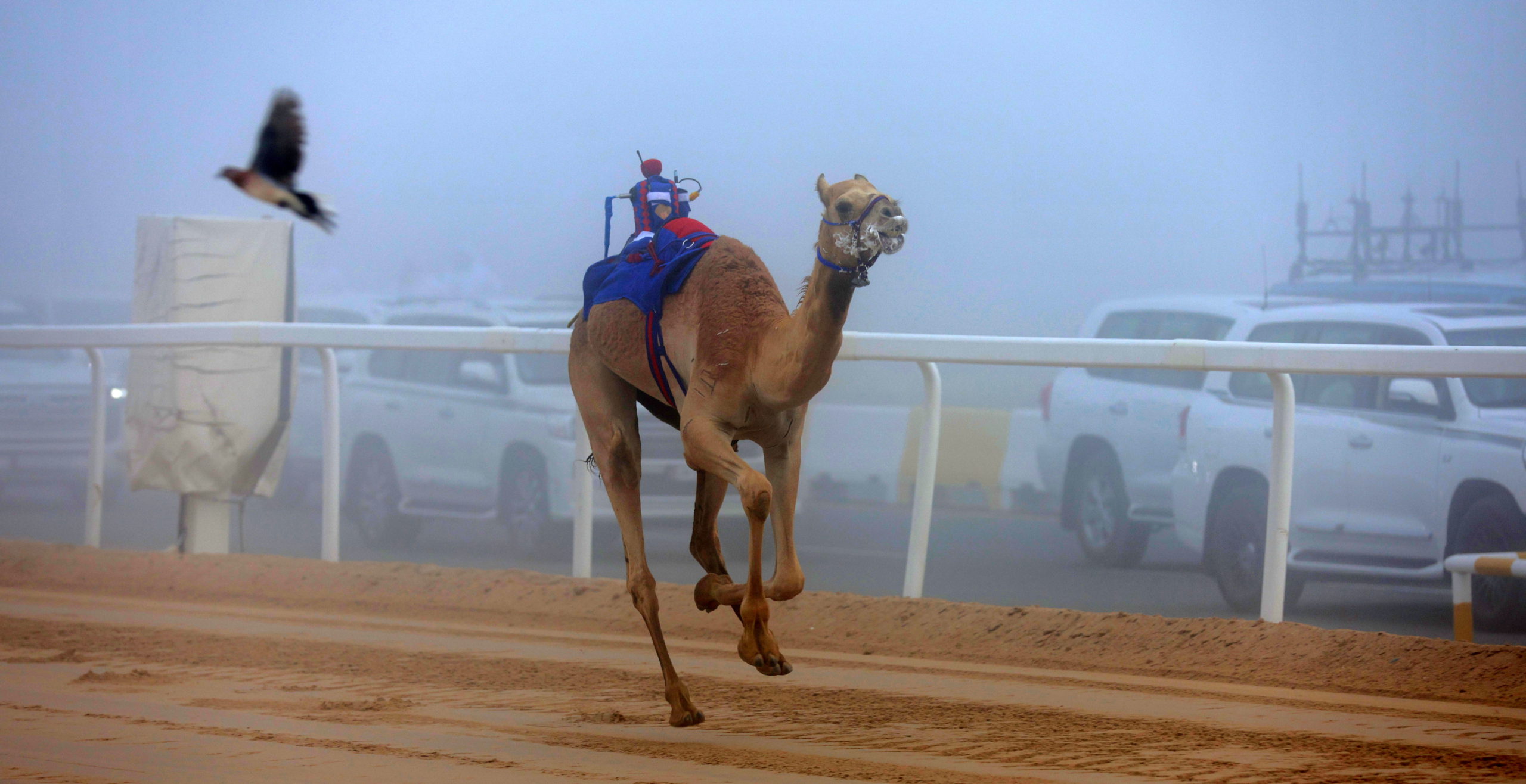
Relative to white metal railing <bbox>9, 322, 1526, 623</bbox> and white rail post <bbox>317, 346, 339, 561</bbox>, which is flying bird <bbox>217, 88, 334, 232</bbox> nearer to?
white metal railing <bbox>9, 322, 1526, 623</bbox>

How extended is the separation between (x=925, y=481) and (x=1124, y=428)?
3189 millimetres

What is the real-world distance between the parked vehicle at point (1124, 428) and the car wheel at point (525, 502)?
→ 3.84 meters

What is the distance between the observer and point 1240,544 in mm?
8758

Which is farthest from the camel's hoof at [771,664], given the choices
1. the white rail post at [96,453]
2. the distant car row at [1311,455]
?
the white rail post at [96,453]

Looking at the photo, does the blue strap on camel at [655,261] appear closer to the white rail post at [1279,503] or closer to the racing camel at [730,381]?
the racing camel at [730,381]

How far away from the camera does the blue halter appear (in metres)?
4.75

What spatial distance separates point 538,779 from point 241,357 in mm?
6861

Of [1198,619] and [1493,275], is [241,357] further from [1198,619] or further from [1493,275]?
[1493,275]

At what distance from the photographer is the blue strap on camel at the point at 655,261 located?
18.8ft

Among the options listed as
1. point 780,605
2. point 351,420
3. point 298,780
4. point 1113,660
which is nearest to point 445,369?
point 351,420

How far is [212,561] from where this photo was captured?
982 cm

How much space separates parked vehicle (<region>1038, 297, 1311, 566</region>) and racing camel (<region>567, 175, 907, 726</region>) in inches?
179

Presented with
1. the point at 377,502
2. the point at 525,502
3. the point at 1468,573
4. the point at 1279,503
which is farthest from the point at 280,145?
the point at 377,502

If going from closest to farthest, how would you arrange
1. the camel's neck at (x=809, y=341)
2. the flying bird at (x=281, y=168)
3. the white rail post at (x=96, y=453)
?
the flying bird at (x=281, y=168) → the camel's neck at (x=809, y=341) → the white rail post at (x=96, y=453)
